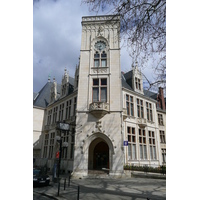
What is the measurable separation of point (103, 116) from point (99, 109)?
37.8 inches

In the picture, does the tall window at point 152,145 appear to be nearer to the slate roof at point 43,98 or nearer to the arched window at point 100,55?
the arched window at point 100,55

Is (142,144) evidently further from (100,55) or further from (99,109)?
(100,55)

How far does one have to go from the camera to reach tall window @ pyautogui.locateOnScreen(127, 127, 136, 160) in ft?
57.0

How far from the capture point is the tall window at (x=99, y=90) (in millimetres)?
16484

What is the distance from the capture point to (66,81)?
23938 mm

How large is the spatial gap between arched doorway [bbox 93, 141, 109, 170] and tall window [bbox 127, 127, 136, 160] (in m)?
2.52

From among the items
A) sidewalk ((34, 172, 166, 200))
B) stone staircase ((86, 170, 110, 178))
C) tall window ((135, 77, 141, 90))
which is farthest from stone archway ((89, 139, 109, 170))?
tall window ((135, 77, 141, 90))

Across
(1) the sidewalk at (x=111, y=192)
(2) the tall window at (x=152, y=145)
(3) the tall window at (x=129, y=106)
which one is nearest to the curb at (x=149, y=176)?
(1) the sidewalk at (x=111, y=192)

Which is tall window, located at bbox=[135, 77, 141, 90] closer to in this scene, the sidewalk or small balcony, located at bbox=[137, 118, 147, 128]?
small balcony, located at bbox=[137, 118, 147, 128]

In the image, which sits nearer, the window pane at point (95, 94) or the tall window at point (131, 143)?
the window pane at point (95, 94)

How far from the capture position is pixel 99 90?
16.6 meters

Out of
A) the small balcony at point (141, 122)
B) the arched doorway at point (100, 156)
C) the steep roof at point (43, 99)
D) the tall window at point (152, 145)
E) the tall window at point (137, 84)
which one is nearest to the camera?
the arched doorway at point (100, 156)

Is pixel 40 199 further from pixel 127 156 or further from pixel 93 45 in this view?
pixel 93 45
